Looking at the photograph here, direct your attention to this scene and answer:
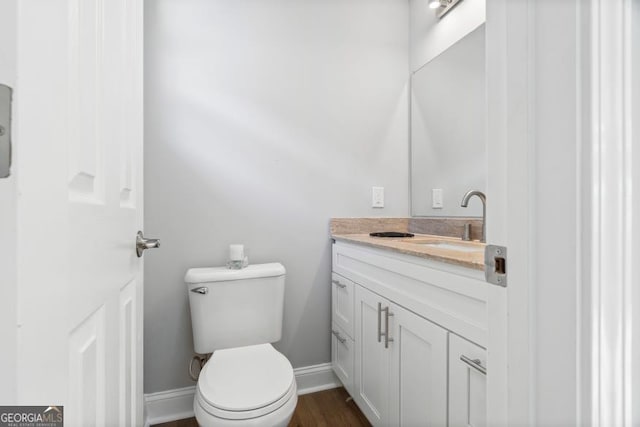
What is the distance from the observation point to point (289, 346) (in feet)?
5.68

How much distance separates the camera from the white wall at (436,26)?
153 cm

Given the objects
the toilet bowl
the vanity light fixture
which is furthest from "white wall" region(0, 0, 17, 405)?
the vanity light fixture

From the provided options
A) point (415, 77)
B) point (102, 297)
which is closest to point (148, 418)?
point (102, 297)

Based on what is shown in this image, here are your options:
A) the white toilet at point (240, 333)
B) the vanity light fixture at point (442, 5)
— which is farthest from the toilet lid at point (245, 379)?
the vanity light fixture at point (442, 5)

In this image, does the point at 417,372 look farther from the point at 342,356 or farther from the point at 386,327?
the point at 342,356

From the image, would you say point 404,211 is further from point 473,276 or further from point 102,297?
point 102,297

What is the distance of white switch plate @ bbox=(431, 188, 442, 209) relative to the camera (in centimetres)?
177

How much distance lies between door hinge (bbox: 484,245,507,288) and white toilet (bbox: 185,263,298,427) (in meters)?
0.86

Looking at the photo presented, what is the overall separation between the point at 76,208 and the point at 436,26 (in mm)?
1940

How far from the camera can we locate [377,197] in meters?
1.89

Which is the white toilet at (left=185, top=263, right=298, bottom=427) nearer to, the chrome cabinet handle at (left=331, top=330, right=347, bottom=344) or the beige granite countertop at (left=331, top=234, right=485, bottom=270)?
the chrome cabinet handle at (left=331, top=330, right=347, bottom=344)

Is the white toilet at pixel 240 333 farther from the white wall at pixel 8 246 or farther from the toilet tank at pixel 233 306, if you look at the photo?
the white wall at pixel 8 246

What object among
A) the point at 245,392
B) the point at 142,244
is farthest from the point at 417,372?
the point at 142,244

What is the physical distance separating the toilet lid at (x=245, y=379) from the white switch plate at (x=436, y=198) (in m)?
1.15
